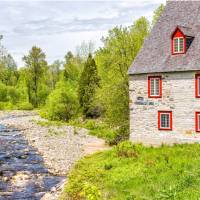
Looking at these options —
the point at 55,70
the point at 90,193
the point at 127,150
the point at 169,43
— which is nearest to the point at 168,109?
the point at 127,150

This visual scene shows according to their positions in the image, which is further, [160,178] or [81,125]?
[81,125]

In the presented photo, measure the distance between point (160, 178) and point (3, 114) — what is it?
194 feet

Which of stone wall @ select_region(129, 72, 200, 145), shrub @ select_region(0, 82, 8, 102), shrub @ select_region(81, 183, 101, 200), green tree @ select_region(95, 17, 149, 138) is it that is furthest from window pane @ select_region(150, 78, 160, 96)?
shrub @ select_region(0, 82, 8, 102)

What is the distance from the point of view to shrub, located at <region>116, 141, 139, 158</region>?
2585cm

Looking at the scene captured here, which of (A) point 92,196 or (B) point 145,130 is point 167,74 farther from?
(A) point 92,196

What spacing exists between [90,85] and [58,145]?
2049cm

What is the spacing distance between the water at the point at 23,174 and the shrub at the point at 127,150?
441 cm

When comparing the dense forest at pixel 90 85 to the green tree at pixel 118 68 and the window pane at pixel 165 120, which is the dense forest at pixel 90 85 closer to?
the green tree at pixel 118 68

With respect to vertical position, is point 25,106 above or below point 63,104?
Answer: below

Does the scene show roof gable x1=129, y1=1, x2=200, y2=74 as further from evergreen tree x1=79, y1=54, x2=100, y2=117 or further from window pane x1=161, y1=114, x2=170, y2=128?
evergreen tree x1=79, y1=54, x2=100, y2=117

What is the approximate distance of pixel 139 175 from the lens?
800 inches

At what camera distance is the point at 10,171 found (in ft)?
88.4

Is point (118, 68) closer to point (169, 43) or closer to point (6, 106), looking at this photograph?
point (169, 43)

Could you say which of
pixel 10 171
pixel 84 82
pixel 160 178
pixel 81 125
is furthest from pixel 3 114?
pixel 160 178
